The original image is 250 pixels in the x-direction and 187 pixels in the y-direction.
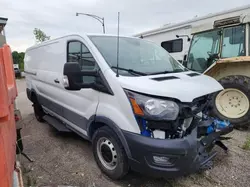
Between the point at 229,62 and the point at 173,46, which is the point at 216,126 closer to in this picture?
the point at 229,62

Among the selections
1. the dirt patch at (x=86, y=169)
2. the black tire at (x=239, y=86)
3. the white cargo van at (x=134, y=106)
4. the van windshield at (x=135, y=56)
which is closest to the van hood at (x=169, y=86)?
the white cargo van at (x=134, y=106)

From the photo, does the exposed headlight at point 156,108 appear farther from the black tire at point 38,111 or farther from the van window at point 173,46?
the van window at point 173,46

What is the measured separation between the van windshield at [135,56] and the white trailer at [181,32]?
10.7 feet

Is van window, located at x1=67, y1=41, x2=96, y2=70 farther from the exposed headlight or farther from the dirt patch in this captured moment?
the dirt patch

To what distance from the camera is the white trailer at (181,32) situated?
648 centimetres

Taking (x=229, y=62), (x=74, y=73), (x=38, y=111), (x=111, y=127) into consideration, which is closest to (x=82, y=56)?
(x=74, y=73)

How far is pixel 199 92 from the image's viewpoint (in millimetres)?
2396

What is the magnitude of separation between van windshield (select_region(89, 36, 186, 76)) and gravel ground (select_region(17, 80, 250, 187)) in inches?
58.1

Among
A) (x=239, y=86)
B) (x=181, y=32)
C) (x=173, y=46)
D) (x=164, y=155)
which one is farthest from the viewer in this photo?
(x=181, y=32)

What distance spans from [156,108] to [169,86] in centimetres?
32

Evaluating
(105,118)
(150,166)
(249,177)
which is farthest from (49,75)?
(249,177)

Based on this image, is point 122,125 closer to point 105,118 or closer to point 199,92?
point 105,118

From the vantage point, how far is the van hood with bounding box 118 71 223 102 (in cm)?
217

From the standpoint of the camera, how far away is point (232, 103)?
432cm
